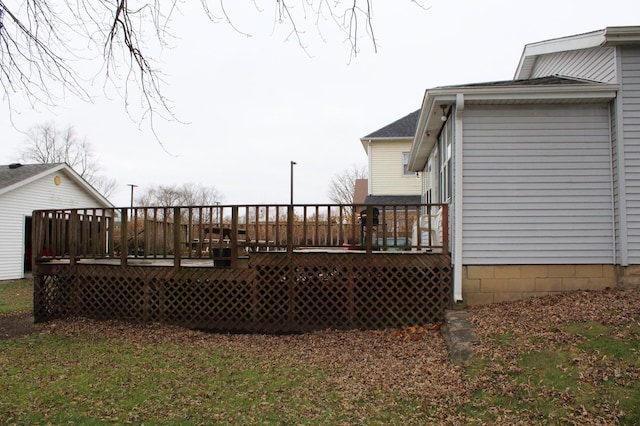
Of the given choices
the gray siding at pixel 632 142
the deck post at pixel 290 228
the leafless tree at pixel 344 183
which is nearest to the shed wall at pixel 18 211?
the deck post at pixel 290 228

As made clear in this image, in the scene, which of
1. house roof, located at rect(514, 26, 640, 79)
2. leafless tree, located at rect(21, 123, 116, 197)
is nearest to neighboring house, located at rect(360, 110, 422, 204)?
A: house roof, located at rect(514, 26, 640, 79)

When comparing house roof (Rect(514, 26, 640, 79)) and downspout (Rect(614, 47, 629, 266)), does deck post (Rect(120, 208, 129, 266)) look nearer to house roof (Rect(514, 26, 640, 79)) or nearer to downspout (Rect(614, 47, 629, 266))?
downspout (Rect(614, 47, 629, 266))

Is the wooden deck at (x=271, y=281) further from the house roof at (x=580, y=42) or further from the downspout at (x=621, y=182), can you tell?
the house roof at (x=580, y=42)

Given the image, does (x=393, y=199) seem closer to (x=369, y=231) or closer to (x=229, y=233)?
(x=229, y=233)

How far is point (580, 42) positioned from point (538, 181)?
2359mm

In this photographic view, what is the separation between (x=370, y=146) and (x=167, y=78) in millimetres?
17033

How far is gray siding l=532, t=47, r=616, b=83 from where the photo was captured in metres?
7.07

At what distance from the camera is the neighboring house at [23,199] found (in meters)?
15.8

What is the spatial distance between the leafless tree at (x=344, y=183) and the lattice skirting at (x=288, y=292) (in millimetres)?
35807

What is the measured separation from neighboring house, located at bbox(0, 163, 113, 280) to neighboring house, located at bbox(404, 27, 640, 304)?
14.9 m

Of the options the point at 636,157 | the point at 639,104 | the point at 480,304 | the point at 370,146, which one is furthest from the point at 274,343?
the point at 370,146

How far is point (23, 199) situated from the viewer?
16.5m

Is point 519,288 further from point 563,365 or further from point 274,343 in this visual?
point 274,343

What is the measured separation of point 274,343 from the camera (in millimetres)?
6832
